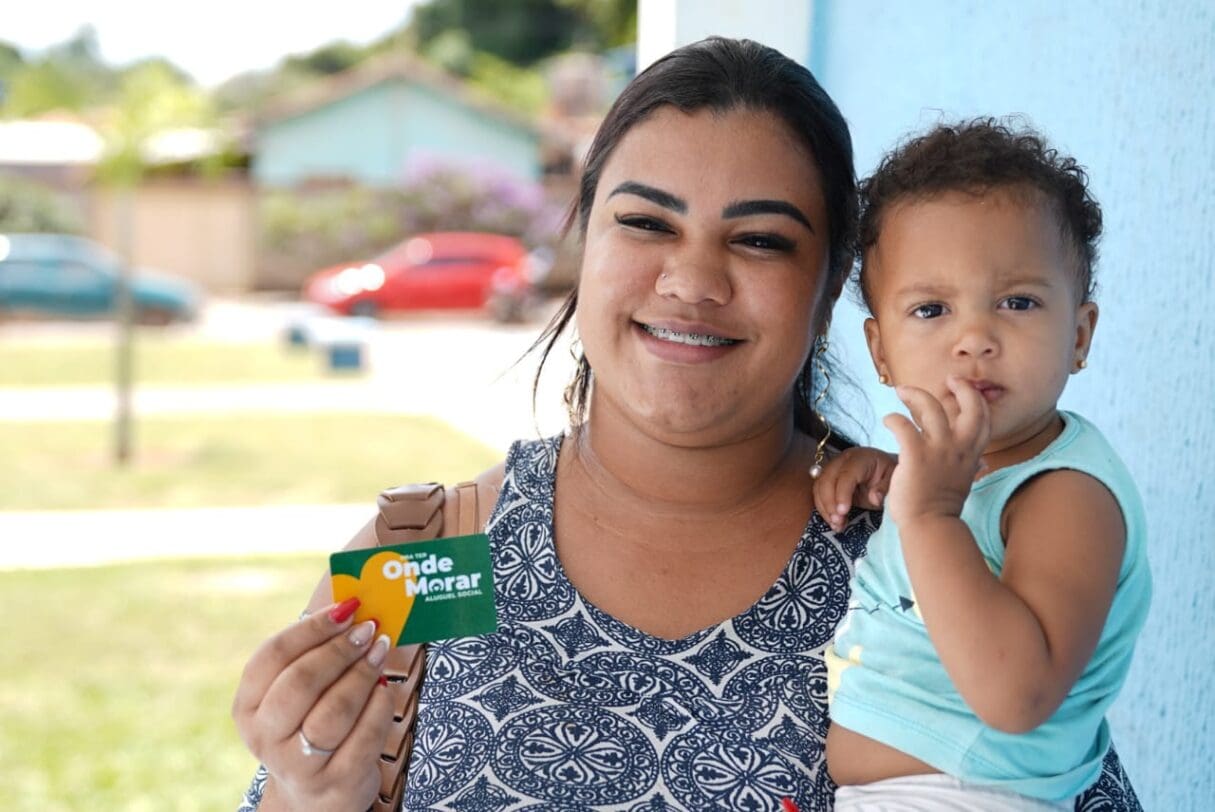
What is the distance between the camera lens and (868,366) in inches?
114

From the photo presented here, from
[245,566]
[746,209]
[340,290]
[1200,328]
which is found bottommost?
[340,290]

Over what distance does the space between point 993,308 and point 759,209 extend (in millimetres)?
396

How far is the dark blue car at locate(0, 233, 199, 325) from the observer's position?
2006 centimetres

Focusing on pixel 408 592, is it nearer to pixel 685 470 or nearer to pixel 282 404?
pixel 685 470

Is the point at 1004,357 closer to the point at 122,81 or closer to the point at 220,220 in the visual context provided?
the point at 122,81

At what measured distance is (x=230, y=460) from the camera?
1055 cm

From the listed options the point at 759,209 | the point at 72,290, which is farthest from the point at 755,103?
the point at 72,290

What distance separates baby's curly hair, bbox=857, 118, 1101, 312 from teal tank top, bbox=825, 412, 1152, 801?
0.67ft

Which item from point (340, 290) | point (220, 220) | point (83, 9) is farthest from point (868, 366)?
point (83, 9)

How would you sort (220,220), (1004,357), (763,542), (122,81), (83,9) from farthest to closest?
(83,9) → (220,220) → (122,81) → (763,542) → (1004,357)

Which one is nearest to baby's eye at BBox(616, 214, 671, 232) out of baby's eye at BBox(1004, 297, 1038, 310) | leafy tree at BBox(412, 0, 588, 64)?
baby's eye at BBox(1004, 297, 1038, 310)

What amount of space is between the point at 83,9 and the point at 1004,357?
34217 mm

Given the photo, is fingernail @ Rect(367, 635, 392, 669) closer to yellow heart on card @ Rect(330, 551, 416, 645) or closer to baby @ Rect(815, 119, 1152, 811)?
yellow heart on card @ Rect(330, 551, 416, 645)

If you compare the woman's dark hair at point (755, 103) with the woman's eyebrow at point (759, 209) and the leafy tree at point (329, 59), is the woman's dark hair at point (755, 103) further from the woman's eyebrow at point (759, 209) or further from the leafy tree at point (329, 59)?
the leafy tree at point (329, 59)
